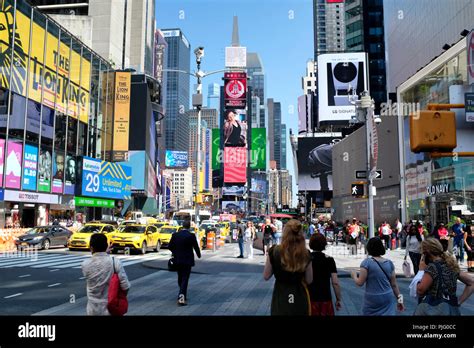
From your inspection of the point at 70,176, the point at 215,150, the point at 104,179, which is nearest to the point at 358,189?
the point at 70,176

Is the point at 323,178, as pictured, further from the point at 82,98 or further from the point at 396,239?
the point at 396,239

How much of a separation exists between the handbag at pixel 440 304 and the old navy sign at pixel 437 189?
3035 centimetres

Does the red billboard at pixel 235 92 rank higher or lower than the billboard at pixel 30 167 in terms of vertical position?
higher

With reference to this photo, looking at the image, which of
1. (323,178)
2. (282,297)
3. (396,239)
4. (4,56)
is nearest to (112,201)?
(4,56)

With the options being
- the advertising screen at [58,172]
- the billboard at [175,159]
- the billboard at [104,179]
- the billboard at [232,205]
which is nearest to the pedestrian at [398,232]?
the advertising screen at [58,172]

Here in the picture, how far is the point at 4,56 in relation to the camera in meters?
36.8

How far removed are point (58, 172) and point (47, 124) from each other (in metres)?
5.20

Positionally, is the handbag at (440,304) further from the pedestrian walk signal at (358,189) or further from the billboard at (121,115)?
the billboard at (121,115)

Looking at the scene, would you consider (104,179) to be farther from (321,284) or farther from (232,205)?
(232,205)

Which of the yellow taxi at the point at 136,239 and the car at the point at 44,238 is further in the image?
the car at the point at 44,238

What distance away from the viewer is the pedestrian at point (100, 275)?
4848mm

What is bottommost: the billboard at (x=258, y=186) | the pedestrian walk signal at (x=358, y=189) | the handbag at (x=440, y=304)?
the handbag at (x=440, y=304)

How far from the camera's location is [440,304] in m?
4.37

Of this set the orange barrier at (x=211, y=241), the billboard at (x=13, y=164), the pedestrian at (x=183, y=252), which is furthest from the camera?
the billboard at (x=13, y=164)
